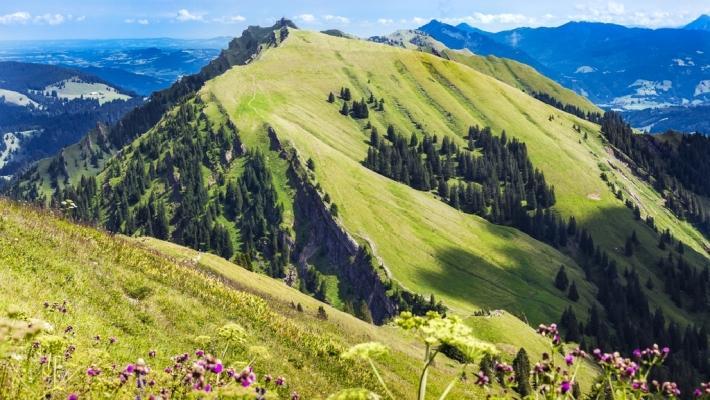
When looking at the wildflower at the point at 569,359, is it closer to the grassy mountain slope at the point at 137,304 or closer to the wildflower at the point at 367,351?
the wildflower at the point at 367,351

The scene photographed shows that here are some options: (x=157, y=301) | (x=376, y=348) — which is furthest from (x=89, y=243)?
(x=376, y=348)

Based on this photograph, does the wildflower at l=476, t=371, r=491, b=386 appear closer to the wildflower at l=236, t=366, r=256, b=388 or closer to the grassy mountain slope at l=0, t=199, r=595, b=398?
the wildflower at l=236, t=366, r=256, b=388

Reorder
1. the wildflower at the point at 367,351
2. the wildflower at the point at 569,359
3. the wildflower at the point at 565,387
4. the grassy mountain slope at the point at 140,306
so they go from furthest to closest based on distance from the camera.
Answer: the grassy mountain slope at the point at 140,306 < the wildflower at the point at 569,359 < the wildflower at the point at 367,351 < the wildflower at the point at 565,387

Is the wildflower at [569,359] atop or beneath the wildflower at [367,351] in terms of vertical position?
beneath

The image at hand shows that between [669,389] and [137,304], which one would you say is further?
[137,304]

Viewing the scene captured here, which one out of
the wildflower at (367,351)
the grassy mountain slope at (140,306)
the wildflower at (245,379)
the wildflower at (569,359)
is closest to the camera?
the wildflower at (245,379)

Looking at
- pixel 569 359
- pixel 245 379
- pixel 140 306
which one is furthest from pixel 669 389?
pixel 140 306

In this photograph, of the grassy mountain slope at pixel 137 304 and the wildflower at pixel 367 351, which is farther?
the grassy mountain slope at pixel 137 304

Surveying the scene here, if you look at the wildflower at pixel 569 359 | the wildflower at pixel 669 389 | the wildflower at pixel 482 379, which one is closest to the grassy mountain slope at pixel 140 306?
the wildflower at pixel 482 379

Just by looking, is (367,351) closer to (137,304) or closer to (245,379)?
(245,379)

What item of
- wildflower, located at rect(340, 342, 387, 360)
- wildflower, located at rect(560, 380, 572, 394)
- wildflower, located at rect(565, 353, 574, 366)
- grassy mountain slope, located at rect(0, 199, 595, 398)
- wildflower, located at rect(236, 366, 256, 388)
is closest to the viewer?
wildflower, located at rect(236, 366, 256, 388)

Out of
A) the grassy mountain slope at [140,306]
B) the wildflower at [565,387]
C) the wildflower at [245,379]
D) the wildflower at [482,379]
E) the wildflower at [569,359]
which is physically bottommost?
the grassy mountain slope at [140,306]

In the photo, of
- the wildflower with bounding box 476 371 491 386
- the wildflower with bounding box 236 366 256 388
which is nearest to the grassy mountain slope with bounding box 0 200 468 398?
the wildflower with bounding box 236 366 256 388

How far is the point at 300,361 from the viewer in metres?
24.4
